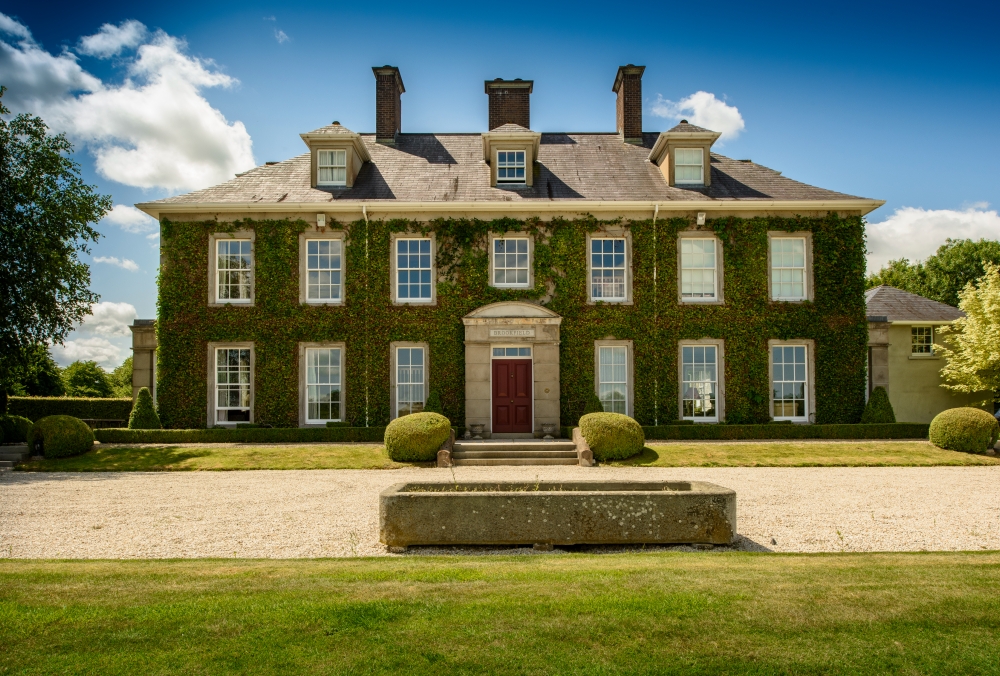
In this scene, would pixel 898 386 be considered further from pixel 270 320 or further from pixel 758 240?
pixel 270 320

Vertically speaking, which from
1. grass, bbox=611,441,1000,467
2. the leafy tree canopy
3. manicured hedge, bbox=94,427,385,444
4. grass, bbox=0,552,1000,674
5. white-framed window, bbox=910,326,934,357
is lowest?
grass, bbox=611,441,1000,467

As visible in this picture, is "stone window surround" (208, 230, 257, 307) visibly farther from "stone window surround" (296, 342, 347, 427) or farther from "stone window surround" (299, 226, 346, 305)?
"stone window surround" (296, 342, 347, 427)

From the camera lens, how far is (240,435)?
2070cm

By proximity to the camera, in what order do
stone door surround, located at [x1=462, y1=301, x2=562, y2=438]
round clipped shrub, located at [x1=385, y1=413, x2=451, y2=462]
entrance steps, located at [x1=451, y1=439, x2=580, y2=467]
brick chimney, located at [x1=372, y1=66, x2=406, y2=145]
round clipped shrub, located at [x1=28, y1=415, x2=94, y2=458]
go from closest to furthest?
round clipped shrub, located at [x1=385, y1=413, x2=451, y2=462]
entrance steps, located at [x1=451, y1=439, x2=580, y2=467]
round clipped shrub, located at [x1=28, y1=415, x2=94, y2=458]
stone door surround, located at [x1=462, y1=301, x2=562, y2=438]
brick chimney, located at [x1=372, y1=66, x2=406, y2=145]

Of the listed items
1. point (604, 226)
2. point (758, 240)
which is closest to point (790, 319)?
point (758, 240)

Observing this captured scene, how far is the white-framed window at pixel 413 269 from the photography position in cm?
2308

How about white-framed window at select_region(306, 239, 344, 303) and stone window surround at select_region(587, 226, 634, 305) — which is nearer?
stone window surround at select_region(587, 226, 634, 305)

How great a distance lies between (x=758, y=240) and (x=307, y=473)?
50.9 ft

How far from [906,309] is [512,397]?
54.7 ft

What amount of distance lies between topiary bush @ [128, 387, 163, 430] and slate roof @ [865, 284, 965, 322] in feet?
82.3

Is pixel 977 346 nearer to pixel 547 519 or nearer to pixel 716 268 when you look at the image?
pixel 716 268

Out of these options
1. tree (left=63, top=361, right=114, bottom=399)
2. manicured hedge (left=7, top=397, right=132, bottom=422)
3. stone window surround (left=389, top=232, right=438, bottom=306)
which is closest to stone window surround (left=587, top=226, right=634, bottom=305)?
stone window surround (left=389, top=232, right=438, bottom=306)

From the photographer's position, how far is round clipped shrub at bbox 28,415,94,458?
59.7 feet

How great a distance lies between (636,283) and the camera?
23.1 m
